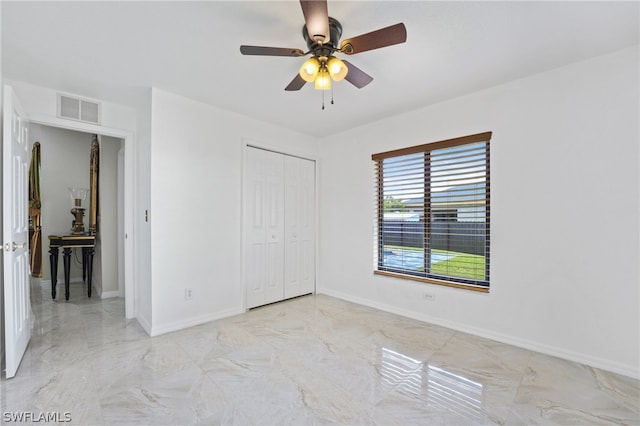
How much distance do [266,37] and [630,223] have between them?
3.07m

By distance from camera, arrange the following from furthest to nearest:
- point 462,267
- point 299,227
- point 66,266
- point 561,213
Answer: point 299,227
point 66,266
point 462,267
point 561,213

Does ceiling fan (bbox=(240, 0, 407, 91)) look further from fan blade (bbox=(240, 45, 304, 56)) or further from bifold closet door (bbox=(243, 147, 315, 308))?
bifold closet door (bbox=(243, 147, 315, 308))

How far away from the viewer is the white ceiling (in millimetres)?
1805

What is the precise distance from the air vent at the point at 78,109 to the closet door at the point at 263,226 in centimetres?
164

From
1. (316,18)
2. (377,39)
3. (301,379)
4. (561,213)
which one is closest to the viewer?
(316,18)

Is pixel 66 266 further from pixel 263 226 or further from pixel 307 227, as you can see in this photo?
pixel 307 227

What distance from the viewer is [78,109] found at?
2986mm

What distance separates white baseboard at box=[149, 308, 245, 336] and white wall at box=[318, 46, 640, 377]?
7.36 feet

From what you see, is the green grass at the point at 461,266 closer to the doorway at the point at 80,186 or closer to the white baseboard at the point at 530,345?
the white baseboard at the point at 530,345

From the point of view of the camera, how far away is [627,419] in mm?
1731

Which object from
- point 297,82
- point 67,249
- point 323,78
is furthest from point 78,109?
point 323,78

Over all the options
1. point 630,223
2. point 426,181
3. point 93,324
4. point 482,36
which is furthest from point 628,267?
point 93,324

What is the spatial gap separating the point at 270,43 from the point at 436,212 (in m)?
2.41

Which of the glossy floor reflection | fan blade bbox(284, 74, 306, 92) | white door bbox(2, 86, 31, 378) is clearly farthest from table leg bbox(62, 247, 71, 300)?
fan blade bbox(284, 74, 306, 92)
